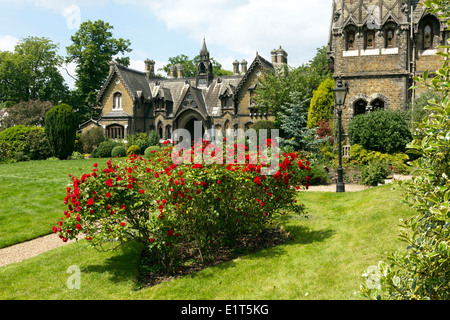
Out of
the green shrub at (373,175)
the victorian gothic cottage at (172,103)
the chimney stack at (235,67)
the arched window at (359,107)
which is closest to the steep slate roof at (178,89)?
the victorian gothic cottage at (172,103)

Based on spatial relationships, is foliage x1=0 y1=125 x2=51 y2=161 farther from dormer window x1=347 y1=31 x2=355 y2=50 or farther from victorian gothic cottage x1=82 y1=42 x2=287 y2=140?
dormer window x1=347 y1=31 x2=355 y2=50

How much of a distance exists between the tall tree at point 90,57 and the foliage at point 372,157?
41664 millimetres

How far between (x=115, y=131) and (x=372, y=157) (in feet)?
114

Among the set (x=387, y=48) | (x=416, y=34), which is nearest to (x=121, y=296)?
(x=387, y=48)

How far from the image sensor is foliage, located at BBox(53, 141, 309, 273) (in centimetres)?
759

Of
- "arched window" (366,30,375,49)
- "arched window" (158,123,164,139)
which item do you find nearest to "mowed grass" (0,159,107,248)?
"arched window" (366,30,375,49)

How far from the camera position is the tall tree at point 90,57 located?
5166 cm

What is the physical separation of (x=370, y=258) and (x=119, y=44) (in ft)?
182

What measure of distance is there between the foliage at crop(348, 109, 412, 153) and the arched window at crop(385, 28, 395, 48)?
16.7 ft

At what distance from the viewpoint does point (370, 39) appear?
937 inches

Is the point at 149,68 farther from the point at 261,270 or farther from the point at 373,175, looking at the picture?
the point at 261,270

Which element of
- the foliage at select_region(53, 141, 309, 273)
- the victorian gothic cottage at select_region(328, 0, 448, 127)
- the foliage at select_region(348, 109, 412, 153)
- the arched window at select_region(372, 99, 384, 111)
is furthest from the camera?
the arched window at select_region(372, 99, 384, 111)

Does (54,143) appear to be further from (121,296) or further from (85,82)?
(121,296)

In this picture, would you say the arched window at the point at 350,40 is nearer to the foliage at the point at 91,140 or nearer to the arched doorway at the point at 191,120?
the arched doorway at the point at 191,120
